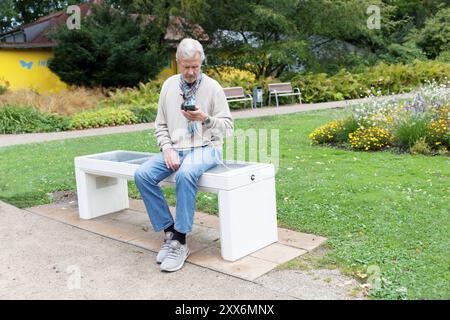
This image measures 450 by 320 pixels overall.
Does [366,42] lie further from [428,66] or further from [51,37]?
[51,37]

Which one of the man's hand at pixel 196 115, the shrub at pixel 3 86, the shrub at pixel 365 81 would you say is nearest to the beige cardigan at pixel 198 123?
the man's hand at pixel 196 115

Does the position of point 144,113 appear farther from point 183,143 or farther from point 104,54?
point 183,143

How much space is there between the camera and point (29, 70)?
19859 mm

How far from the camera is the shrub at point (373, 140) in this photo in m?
7.75

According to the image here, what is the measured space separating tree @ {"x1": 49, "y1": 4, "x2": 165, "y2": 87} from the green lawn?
9264 millimetres

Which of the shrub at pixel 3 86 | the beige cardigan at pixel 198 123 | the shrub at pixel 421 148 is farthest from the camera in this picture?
the shrub at pixel 3 86

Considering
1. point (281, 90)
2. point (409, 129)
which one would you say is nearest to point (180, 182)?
point (409, 129)

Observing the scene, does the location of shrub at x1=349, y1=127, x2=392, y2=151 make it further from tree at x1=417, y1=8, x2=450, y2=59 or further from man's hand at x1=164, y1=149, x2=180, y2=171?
tree at x1=417, y1=8, x2=450, y2=59

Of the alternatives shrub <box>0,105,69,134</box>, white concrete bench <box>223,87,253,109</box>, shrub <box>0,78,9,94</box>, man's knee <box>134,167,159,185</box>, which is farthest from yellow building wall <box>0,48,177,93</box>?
man's knee <box>134,167,159,185</box>

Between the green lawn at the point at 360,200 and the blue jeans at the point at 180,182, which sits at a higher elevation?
the blue jeans at the point at 180,182

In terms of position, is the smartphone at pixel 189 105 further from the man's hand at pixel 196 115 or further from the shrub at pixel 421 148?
the shrub at pixel 421 148

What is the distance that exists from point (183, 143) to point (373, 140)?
178 inches

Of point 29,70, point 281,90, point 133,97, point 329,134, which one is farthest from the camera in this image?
point 29,70
